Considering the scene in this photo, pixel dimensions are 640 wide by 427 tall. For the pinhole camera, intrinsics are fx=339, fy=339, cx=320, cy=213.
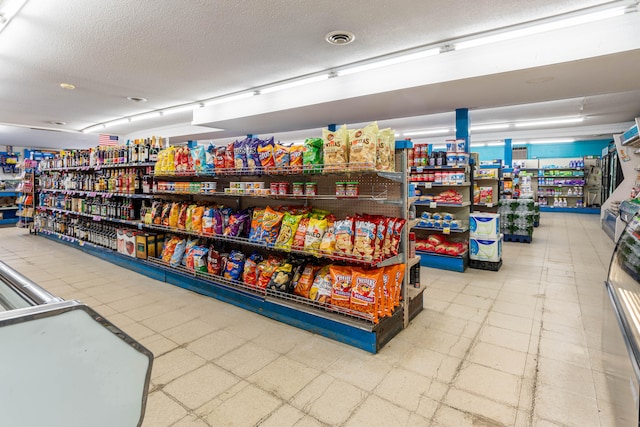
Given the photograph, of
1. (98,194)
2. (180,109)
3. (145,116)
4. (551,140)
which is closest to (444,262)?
(98,194)

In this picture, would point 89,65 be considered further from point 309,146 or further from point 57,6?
point 309,146

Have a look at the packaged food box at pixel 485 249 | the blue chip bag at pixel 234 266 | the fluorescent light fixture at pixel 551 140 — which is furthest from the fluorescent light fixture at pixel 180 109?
the fluorescent light fixture at pixel 551 140

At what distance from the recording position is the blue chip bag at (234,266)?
3.91 meters

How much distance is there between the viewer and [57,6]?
3885 millimetres

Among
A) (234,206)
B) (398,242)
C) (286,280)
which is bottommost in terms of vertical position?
(286,280)

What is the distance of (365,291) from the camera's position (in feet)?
9.48

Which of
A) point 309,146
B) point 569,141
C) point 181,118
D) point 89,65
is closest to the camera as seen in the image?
point 309,146

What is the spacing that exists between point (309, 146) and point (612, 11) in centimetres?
394

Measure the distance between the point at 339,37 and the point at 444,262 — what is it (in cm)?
380

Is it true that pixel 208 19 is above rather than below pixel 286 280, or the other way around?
above

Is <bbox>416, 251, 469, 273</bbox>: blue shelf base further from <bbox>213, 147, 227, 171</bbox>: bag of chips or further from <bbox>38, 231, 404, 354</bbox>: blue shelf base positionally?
<bbox>213, 147, 227, 171</bbox>: bag of chips

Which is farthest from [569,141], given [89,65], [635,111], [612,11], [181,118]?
[89,65]

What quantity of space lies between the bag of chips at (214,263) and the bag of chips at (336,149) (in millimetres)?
→ 1975

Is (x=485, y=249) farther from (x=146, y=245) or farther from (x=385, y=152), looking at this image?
(x=146, y=245)
